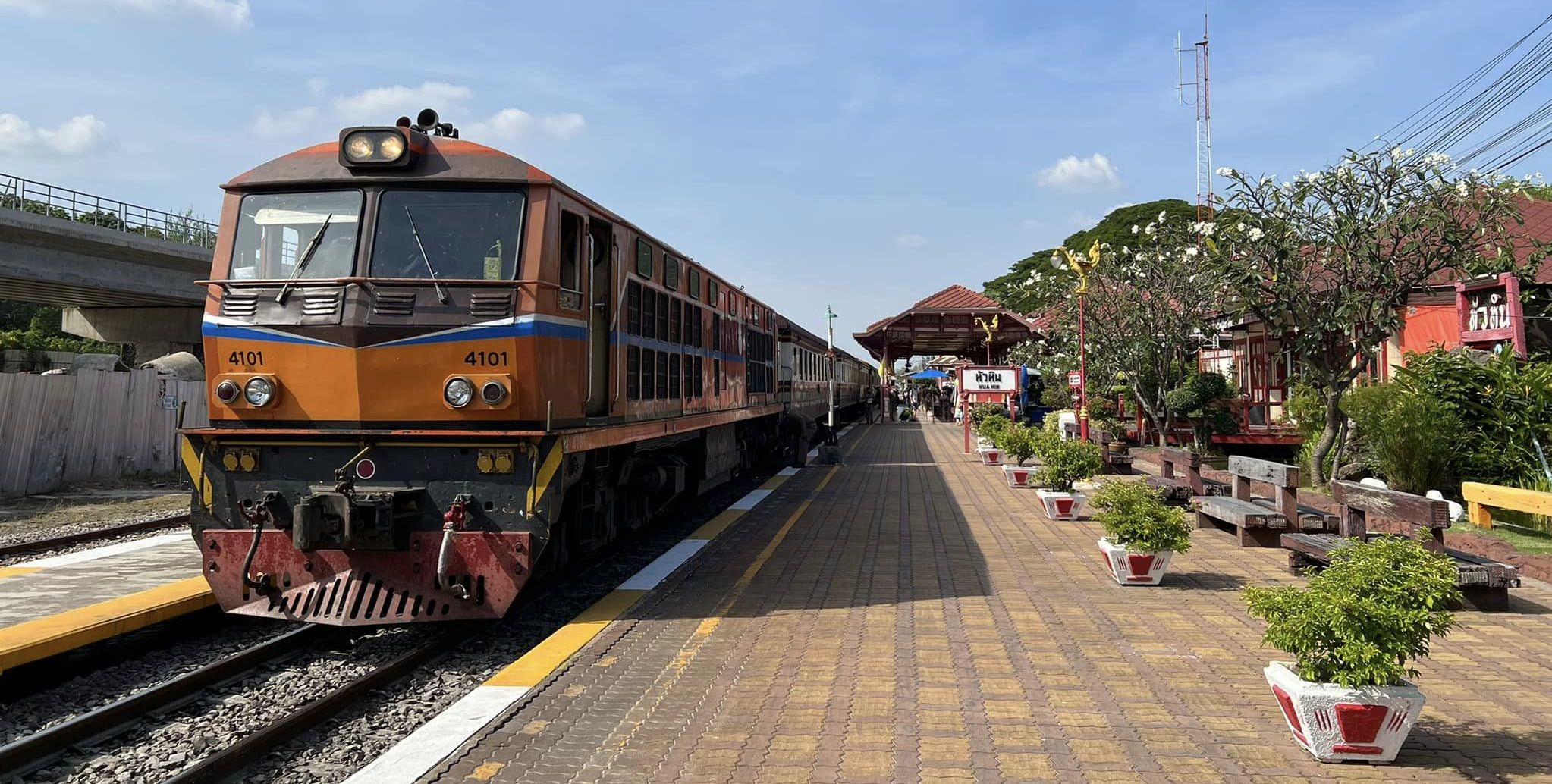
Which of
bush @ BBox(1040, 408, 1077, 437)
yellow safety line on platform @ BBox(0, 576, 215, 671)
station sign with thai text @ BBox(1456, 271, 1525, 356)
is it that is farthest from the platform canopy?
yellow safety line on platform @ BBox(0, 576, 215, 671)

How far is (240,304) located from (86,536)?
253 inches

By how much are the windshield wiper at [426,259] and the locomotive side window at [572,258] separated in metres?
0.92

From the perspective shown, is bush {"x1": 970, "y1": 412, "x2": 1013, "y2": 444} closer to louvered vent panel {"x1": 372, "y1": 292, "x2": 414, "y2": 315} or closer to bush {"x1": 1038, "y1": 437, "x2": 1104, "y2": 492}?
bush {"x1": 1038, "y1": 437, "x2": 1104, "y2": 492}

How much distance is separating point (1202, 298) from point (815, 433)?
31.4ft

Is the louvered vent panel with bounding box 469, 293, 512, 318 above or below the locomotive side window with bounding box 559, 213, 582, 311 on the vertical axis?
below

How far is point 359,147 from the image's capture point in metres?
6.77

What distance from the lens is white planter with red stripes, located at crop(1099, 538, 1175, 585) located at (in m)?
7.68

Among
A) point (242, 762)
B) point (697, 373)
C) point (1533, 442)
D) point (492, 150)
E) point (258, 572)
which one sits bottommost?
point (242, 762)

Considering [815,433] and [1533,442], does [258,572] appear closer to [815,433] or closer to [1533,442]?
[1533,442]

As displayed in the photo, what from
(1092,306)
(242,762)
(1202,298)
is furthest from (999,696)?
(1092,306)

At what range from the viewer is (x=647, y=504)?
1017cm

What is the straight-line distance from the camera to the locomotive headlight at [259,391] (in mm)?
6582

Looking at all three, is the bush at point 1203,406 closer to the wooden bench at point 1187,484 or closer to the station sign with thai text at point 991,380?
the station sign with thai text at point 991,380

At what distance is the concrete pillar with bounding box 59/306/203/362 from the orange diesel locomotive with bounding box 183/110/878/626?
29.9 m
